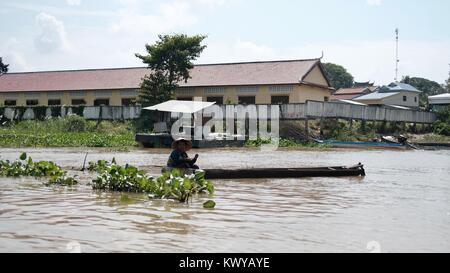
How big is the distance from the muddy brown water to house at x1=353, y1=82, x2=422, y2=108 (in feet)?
124

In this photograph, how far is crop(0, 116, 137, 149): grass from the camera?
27625 mm

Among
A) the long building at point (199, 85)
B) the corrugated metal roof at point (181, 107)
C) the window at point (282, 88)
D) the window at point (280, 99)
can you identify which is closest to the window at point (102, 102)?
the long building at point (199, 85)

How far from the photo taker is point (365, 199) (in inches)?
415

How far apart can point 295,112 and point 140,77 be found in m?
14.6

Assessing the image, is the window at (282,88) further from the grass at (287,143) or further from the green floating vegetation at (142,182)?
the green floating vegetation at (142,182)

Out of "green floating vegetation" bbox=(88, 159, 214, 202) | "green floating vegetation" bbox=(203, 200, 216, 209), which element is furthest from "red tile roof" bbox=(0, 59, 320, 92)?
"green floating vegetation" bbox=(203, 200, 216, 209)

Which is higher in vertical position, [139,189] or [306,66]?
[306,66]

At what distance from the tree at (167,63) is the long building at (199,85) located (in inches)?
64.0

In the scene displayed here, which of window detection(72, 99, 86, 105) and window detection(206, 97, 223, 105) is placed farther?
window detection(72, 99, 86, 105)

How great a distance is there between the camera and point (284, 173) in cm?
1358

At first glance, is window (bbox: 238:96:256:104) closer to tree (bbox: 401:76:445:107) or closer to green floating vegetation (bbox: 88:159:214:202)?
green floating vegetation (bbox: 88:159:214:202)
